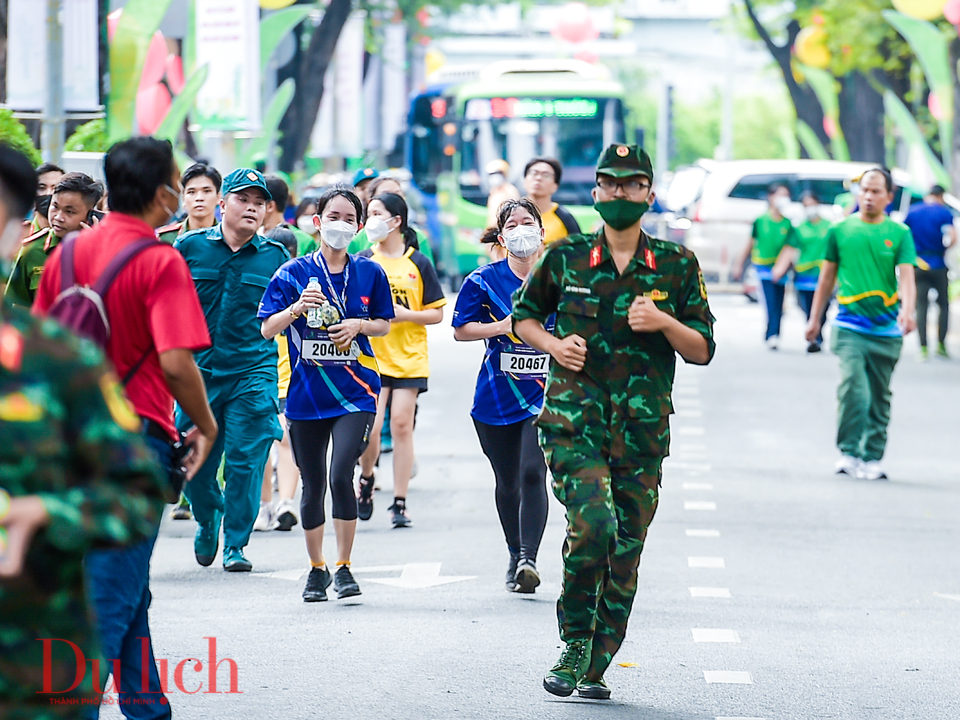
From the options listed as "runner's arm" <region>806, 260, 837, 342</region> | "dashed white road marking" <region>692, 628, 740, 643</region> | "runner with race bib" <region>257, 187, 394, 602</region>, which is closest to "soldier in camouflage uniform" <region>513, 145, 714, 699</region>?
"dashed white road marking" <region>692, 628, 740, 643</region>

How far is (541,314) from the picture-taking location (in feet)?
18.7

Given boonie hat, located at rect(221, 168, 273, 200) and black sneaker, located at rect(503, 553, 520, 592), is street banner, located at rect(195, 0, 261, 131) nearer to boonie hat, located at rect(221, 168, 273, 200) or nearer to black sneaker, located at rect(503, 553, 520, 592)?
boonie hat, located at rect(221, 168, 273, 200)

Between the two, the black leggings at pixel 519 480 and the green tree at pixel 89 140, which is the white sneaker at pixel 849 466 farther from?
the green tree at pixel 89 140

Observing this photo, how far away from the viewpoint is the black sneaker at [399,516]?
9398 mm

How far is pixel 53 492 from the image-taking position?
2.66 metres

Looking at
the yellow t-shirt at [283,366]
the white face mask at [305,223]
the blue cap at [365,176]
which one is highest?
the blue cap at [365,176]

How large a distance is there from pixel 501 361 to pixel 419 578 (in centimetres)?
118

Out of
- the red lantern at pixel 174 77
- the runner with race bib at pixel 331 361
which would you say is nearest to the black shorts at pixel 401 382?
the runner with race bib at pixel 331 361

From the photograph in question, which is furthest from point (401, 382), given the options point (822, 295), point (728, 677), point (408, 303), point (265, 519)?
point (728, 677)

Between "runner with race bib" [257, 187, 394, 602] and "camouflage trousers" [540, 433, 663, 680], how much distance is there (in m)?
1.73

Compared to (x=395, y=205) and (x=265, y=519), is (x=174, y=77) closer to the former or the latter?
Answer: (x=265, y=519)

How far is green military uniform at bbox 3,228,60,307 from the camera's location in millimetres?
7566

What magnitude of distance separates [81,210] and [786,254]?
545 inches

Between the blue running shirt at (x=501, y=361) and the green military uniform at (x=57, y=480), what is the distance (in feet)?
14.8
